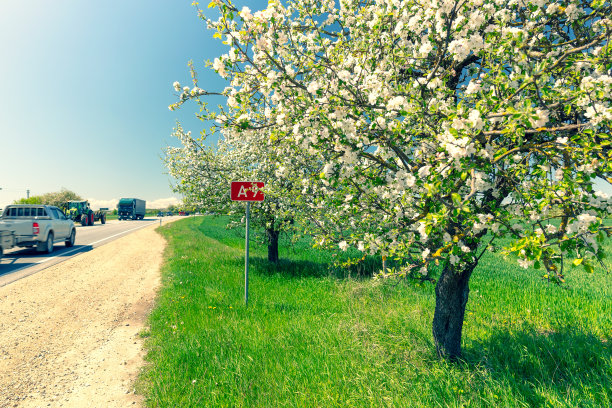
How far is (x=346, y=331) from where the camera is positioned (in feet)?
17.3

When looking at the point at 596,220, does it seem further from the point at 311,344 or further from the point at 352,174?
the point at 311,344

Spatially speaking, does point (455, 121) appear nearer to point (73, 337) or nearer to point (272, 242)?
point (73, 337)

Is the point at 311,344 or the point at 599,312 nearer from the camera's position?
the point at 311,344

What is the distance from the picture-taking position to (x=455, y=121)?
269 cm

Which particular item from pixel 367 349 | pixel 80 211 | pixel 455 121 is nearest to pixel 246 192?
pixel 367 349

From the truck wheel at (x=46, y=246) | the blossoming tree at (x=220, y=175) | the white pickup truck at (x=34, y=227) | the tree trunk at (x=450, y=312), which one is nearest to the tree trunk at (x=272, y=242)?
the blossoming tree at (x=220, y=175)

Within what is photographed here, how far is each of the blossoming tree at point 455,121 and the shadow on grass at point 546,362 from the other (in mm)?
549

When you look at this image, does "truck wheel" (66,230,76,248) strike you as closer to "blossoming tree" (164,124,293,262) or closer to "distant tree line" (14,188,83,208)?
"blossoming tree" (164,124,293,262)

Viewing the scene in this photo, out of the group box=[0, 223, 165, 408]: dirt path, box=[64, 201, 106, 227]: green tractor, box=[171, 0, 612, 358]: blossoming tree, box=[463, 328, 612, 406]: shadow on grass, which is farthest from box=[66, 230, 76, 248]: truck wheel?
box=[64, 201, 106, 227]: green tractor

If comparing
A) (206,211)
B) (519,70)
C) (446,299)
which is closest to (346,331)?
(446,299)

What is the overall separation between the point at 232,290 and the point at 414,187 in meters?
6.14

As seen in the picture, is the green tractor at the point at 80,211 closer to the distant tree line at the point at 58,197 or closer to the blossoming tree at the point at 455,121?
the distant tree line at the point at 58,197

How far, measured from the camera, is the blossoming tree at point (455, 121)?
2.64 meters

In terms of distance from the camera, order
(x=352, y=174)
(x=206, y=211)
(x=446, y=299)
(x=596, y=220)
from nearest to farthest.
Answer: (x=596, y=220)
(x=352, y=174)
(x=446, y=299)
(x=206, y=211)
